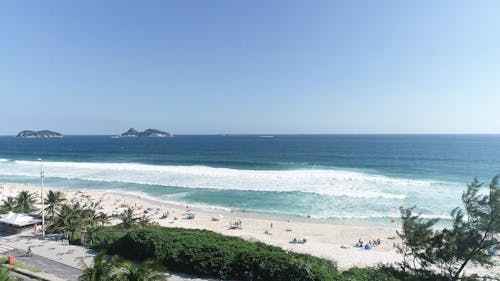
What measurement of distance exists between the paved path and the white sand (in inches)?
462

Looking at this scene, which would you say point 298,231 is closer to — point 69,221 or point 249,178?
point 69,221

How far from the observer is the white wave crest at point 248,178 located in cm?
4550

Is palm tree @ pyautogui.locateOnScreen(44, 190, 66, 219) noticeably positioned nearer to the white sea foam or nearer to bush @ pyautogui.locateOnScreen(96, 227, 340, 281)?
bush @ pyautogui.locateOnScreen(96, 227, 340, 281)

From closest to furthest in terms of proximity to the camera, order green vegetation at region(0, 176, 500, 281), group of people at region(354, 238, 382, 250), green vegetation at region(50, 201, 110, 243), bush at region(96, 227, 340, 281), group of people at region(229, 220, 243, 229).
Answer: green vegetation at region(0, 176, 500, 281)
bush at region(96, 227, 340, 281)
green vegetation at region(50, 201, 110, 243)
group of people at region(354, 238, 382, 250)
group of people at region(229, 220, 243, 229)

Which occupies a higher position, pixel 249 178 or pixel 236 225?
pixel 249 178

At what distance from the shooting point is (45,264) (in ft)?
57.8

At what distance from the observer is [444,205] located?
119 ft

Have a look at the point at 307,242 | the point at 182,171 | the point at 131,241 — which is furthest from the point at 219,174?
the point at 131,241

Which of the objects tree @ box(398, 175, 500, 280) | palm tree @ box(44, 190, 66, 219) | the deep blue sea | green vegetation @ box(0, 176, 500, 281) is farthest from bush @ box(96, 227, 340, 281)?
the deep blue sea

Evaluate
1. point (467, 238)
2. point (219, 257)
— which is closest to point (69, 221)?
point (219, 257)

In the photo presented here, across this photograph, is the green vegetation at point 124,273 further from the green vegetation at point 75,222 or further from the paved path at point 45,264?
the green vegetation at point 75,222

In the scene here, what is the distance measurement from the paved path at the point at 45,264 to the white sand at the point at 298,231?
1174 cm

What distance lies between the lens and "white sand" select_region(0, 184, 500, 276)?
76.2ft

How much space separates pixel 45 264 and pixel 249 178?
39.3 m
